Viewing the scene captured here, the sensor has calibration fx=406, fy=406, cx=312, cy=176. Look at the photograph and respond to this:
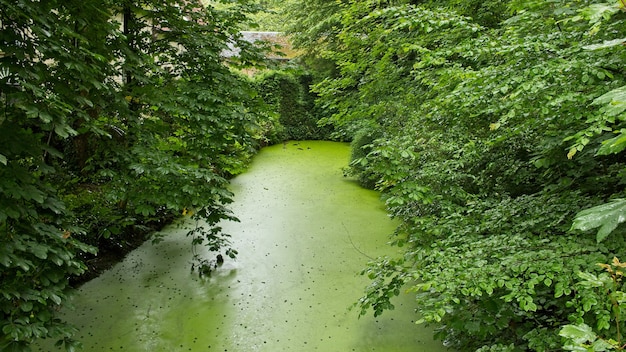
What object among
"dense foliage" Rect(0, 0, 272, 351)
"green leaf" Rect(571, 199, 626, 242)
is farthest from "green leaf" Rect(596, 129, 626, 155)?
"dense foliage" Rect(0, 0, 272, 351)

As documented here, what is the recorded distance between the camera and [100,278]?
3.72m

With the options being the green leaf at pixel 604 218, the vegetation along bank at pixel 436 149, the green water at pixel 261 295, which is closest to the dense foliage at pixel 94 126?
the vegetation along bank at pixel 436 149

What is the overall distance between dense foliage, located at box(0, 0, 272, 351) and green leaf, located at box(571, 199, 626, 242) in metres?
1.63

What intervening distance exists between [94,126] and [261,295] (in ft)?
6.76

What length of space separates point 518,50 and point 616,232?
0.93 meters

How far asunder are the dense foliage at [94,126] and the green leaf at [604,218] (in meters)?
1.63

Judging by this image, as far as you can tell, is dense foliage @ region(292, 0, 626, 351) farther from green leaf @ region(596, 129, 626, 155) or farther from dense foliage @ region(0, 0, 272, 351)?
dense foliage @ region(0, 0, 272, 351)

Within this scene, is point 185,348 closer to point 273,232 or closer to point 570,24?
point 273,232

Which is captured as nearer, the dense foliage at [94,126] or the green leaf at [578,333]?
the green leaf at [578,333]

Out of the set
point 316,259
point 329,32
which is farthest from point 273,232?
point 329,32

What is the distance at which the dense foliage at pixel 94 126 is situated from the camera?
173cm

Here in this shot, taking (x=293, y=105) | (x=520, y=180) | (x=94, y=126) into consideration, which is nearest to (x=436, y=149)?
(x=520, y=180)

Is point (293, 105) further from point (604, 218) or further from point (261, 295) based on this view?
point (604, 218)

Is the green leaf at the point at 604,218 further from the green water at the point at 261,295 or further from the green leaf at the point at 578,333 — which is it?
the green water at the point at 261,295
